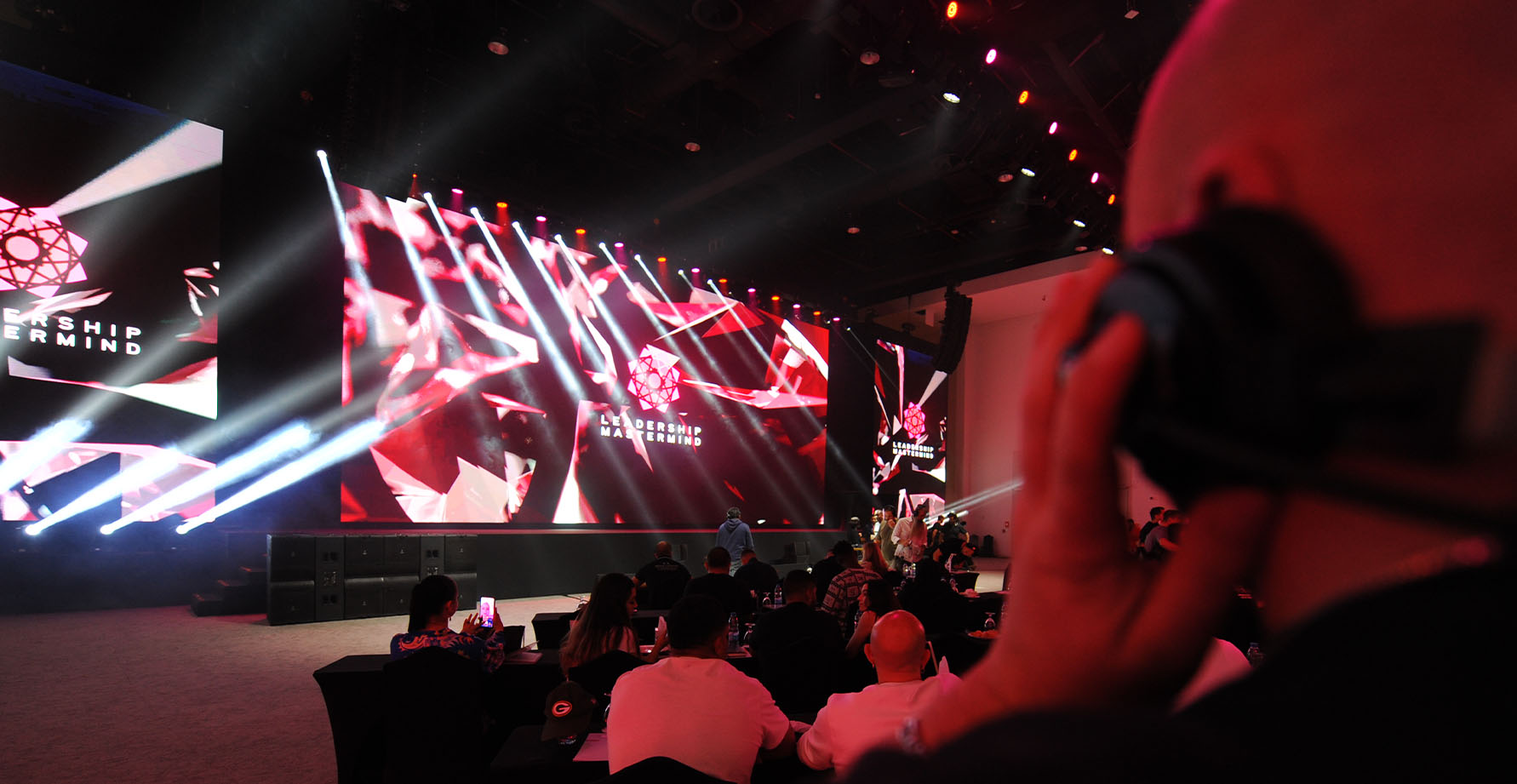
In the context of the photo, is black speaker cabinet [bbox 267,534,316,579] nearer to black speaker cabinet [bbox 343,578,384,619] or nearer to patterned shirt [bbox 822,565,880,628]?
black speaker cabinet [bbox 343,578,384,619]

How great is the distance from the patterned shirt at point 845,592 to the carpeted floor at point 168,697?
11.0ft

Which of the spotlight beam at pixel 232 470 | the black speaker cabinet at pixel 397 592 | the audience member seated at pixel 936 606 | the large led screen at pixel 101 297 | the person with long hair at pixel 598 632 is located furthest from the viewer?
the black speaker cabinet at pixel 397 592

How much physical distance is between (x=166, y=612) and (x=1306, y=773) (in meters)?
10.4

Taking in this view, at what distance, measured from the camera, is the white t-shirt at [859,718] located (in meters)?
2.38

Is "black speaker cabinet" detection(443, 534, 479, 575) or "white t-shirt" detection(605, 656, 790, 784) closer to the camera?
"white t-shirt" detection(605, 656, 790, 784)

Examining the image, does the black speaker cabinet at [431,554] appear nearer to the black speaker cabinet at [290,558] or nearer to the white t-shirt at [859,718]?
the black speaker cabinet at [290,558]

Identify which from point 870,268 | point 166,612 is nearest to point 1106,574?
point 166,612

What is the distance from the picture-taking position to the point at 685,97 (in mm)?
8781

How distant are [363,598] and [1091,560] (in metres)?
8.98

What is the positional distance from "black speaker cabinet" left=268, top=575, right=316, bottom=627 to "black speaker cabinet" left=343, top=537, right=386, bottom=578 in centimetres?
38

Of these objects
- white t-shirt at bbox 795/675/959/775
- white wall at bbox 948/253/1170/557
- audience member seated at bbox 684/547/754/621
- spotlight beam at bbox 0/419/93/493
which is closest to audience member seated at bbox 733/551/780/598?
audience member seated at bbox 684/547/754/621

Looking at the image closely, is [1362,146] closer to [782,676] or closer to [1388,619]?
[1388,619]

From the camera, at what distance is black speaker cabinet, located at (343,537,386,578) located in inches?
302

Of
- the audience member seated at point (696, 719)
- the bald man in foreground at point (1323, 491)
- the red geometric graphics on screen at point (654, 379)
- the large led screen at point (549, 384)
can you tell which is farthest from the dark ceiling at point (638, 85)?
the bald man in foreground at point (1323, 491)
